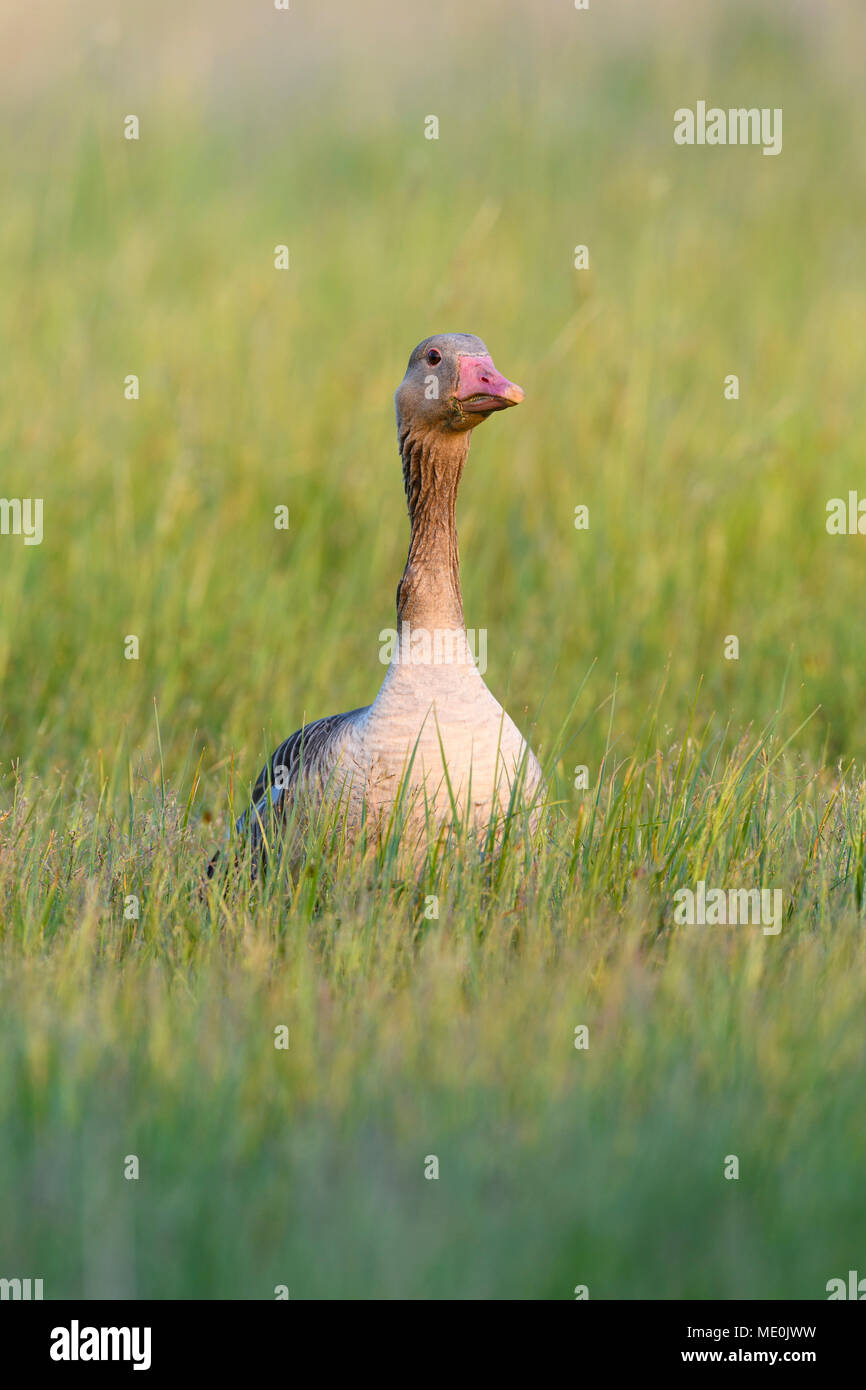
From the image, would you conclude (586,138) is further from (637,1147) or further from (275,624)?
(637,1147)

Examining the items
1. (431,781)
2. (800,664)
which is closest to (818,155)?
(800,664)

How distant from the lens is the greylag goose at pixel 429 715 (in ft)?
14.8

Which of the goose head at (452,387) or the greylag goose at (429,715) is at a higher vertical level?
the goose head at (452,387)

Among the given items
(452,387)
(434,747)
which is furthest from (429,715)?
(452,387)

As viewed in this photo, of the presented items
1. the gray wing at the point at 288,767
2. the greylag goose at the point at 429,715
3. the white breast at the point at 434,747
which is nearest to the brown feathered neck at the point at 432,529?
the greylag goose at the point at 429,715

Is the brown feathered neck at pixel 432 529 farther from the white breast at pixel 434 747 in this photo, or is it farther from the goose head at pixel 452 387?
the white breast at pixel 434 747

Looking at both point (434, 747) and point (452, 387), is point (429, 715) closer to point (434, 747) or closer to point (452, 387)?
point (434, 747)

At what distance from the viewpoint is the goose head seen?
474cm

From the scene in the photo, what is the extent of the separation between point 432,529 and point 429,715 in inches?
28.3

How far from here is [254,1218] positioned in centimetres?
286

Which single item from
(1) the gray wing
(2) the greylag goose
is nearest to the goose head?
(2) the greylag goose

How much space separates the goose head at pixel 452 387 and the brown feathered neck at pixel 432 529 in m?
0.06

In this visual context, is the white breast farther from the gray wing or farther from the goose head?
the goose head
